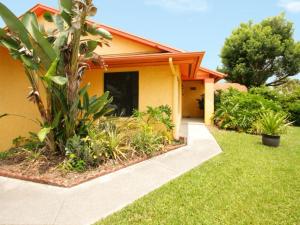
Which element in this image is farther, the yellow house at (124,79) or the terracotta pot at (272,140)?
the terracotta pot at (272,140)

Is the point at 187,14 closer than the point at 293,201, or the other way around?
the point at 293,201

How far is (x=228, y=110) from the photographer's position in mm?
13609

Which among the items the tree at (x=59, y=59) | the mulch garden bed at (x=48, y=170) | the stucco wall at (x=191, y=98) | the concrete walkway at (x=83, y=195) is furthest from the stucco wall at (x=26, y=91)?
the stucco wall at (x=191, y=98)

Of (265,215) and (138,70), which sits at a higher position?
(138,70)

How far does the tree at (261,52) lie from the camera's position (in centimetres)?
2514

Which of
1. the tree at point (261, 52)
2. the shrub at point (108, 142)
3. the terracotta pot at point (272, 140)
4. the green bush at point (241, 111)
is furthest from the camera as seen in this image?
the tree at point (261, 52)

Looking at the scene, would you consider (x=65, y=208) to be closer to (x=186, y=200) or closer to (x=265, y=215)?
(x=186, y=200)

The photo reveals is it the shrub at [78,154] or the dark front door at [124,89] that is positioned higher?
the dark front door at [124,89]

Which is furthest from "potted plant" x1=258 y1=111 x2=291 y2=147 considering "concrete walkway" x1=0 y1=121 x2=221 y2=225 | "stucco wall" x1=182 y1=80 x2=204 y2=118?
"stucco wall" x1=182 y1=80 x2=204 y2=118

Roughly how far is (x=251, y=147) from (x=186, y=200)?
5.46 meters

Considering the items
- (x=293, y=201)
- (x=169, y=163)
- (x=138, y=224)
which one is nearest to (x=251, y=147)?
(x=169, y=163)

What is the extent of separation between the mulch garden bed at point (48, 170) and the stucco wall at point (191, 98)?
46.2 ft

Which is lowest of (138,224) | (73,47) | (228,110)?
(138,224)

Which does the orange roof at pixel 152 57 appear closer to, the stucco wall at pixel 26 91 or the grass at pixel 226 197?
the stucco wall at pixel 26 91
